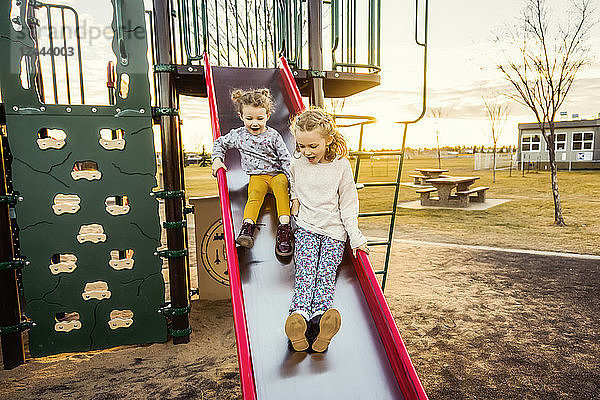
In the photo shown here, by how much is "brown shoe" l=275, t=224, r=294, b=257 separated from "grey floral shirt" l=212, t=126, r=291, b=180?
545 millimetres

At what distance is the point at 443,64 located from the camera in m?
12.7

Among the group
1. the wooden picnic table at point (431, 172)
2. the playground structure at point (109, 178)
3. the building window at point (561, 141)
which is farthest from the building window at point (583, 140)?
the playground structure at point (109, 178)

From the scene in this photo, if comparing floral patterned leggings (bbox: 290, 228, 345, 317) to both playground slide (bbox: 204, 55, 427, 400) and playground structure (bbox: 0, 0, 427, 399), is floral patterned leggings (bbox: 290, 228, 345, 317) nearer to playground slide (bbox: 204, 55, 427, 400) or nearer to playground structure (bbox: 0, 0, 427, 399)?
playground slide (bbox: 204, 55, 427, 400)

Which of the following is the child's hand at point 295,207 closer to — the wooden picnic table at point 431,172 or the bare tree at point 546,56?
the bare tree at point 546,56

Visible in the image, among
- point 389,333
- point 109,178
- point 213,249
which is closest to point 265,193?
point 389,333

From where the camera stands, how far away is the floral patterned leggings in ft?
8.68

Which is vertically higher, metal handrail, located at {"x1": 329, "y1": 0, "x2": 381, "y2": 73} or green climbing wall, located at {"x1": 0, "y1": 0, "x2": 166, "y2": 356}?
metal handrail, located at {"x1": 329, "y1": 0, "x2": 381, "y2": 73}

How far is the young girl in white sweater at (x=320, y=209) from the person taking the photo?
2711 mm

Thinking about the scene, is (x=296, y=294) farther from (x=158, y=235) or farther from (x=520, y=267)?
(x=520, y=267)

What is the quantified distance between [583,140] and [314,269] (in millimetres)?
30021

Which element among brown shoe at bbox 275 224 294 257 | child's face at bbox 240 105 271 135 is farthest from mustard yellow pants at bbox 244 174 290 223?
child's face at bbox 240 105 271 135

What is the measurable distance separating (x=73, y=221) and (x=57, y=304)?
2.51 ft

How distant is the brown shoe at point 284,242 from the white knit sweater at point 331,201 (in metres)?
0.13

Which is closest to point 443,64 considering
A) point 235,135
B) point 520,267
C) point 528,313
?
point 520,267
